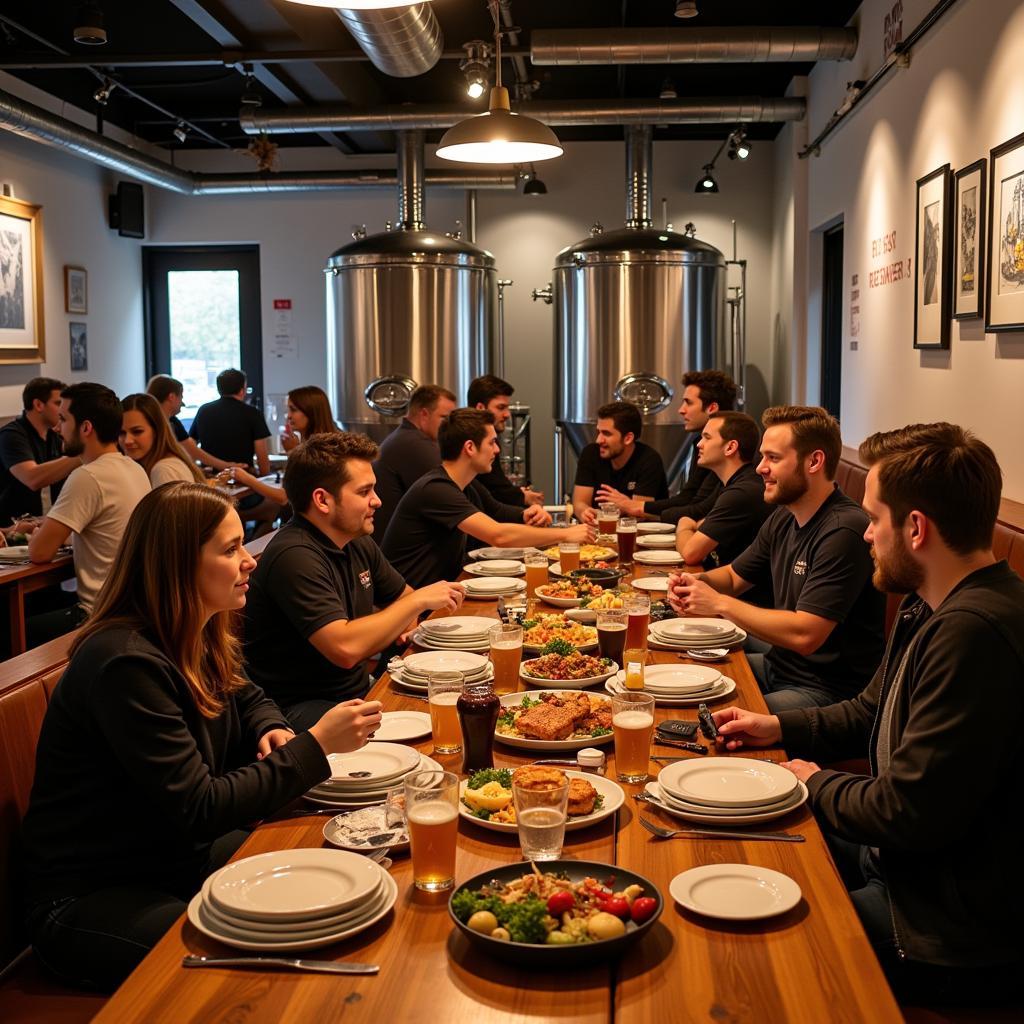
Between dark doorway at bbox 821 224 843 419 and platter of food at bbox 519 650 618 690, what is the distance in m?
5.86

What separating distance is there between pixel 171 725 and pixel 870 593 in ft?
6.88

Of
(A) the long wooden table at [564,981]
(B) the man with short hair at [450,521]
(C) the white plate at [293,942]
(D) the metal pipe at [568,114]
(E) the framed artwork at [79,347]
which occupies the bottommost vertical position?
(A) the long wooden table at [564,981]

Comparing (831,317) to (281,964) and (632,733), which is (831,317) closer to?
(632,733)

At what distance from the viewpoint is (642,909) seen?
1.54 meters

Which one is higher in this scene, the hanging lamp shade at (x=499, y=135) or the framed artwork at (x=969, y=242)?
the hanging lamp shade at (x=499, y=135)

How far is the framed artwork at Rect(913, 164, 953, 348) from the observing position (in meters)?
5.01

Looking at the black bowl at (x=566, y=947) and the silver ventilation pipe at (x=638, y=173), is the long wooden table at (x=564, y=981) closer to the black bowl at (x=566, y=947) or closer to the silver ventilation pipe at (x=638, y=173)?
the black bowl at (x=566, y=947)

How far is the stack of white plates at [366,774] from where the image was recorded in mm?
2082

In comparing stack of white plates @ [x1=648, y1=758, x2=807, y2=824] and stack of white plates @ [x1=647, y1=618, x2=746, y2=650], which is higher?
stack of white plates @ [x1=647, y1=618, x2=746, y2=650]

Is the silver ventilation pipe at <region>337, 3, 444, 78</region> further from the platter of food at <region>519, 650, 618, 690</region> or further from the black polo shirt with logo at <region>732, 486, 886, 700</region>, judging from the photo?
the platter of food at <region>519, 650, 618, 690</region>

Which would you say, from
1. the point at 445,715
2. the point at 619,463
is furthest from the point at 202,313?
the point at 445,715

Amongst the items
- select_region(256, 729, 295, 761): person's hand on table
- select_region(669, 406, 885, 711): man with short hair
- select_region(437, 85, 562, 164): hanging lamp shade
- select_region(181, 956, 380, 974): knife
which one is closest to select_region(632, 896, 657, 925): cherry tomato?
select_region(181, 956, 380, 974): knife

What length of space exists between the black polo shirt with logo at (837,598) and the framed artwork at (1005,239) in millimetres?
1212

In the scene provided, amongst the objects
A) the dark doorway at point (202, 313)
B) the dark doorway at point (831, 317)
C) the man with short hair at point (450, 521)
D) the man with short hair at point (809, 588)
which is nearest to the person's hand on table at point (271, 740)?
the man with short hair at point (809, 588)
